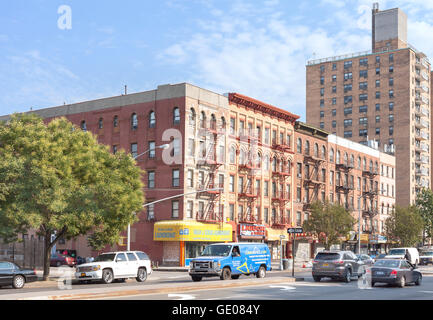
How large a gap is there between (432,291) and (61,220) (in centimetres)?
1992

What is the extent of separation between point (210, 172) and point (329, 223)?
15615mm

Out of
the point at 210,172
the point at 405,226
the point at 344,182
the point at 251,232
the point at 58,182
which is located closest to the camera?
the point at 58,182

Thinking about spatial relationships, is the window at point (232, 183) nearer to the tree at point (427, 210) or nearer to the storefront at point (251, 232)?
the storefront at point (251, 232)

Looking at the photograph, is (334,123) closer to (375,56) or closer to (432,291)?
(375,56)

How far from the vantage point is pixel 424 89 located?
124 meters

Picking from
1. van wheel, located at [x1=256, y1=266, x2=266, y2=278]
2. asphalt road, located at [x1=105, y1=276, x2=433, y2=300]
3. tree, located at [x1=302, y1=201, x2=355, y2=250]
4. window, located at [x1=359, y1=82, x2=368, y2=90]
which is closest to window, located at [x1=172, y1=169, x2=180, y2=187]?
tree, located at [x1=302, y1=201, x2=355, y2=250]

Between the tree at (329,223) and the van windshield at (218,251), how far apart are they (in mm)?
34157

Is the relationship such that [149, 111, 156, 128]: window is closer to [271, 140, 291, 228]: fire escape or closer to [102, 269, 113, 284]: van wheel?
[271, 140, 291, 228]: fire escape

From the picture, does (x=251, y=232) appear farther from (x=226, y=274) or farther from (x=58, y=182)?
(x=58, y=182)

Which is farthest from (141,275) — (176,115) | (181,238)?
(176,115)

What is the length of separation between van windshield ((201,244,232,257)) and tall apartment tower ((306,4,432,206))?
84.6m

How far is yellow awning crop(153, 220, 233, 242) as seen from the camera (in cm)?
5725

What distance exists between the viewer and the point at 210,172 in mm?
61750
